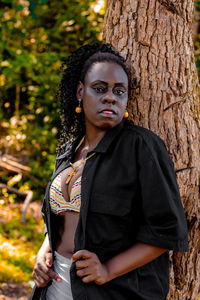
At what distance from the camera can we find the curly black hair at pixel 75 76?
1994 mm

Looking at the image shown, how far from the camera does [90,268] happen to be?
65.9 inches

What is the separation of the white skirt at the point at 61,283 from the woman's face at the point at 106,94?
774 millimetres

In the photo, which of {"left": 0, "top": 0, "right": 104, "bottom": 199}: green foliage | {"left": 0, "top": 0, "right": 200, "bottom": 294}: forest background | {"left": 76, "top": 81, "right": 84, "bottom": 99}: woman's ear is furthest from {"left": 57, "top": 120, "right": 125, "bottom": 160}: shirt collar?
{"left": 0, "top": 0, "right": 104, "bottom": 199}: green foliage

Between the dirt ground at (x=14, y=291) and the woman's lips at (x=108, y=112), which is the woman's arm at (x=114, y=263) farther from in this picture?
the dirt ground at (x=14, y=291)

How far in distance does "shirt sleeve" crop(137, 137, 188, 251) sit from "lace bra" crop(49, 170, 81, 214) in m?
0.36

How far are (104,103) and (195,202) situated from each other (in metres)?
0.88

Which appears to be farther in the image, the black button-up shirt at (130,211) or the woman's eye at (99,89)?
the woman's eye at (99,89)

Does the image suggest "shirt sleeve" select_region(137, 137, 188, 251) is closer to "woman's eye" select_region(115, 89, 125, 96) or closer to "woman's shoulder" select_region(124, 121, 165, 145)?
"woman's shoulder" select_region(124, 121, 165, 145)

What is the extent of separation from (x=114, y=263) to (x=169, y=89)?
1.11 m

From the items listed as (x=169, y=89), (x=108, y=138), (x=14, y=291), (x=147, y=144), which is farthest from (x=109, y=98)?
(x=14, y=291)

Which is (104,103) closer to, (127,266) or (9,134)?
(127,266)

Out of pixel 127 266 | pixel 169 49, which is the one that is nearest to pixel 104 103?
pixel 169 49

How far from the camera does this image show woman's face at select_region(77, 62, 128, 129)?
1.84 m

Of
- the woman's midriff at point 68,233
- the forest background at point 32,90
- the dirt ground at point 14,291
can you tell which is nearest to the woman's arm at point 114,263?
the woman's midriff at point 68,233
